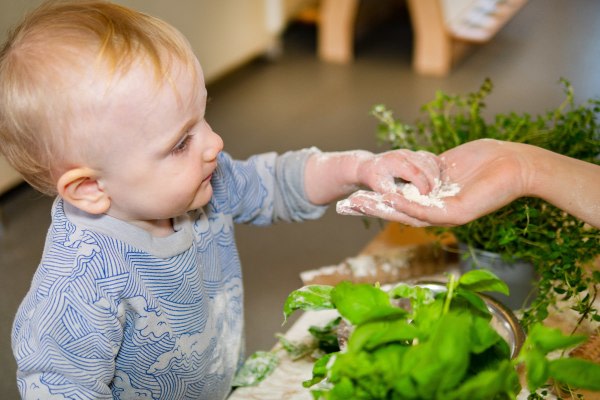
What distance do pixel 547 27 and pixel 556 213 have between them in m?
2.32

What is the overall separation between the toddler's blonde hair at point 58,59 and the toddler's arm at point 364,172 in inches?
11.6

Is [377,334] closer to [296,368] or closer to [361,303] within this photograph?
[361,303]

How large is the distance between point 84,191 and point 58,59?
15 cm

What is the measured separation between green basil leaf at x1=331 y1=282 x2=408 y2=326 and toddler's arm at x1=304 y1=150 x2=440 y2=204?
14.9 inches

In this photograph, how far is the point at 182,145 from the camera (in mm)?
848

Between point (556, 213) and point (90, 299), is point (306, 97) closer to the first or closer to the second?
point (556, 213)

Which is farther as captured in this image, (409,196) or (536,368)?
(409,196)

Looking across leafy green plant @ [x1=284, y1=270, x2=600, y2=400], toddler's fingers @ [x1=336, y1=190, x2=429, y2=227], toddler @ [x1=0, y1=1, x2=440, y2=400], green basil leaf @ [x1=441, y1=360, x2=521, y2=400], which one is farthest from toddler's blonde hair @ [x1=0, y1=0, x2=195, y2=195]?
green basil leaf @ [x1=441, y1=360, x2=521, y2=400]

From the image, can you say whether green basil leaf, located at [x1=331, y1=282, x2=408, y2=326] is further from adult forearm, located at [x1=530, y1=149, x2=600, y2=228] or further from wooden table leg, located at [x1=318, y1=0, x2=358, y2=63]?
wooden table leg, located at [x1=318, y1=0, x2=358, y2=63]

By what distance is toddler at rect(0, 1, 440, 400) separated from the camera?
78 centimetres

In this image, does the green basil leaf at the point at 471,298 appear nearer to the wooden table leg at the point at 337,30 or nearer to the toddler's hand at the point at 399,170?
the toddler's hand at the point at 399,170

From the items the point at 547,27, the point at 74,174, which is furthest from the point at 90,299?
the point at 547,27

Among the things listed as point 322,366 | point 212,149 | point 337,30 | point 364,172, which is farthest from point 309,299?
point 337,30

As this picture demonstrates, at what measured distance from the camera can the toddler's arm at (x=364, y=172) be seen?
97cm
